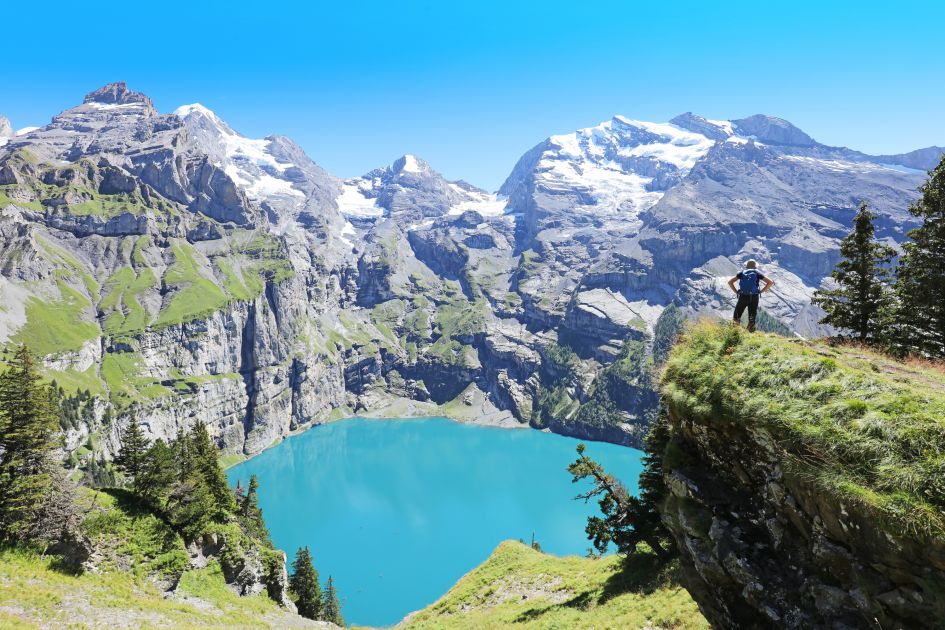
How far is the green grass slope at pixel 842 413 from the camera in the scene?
808 cm

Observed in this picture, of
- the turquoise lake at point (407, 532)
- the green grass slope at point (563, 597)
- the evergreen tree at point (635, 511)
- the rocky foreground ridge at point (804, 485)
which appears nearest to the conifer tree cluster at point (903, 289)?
the evergreen tree at point (635, 511)

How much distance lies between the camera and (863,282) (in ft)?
101

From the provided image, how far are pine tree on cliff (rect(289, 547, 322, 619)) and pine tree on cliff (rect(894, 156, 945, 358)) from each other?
224ft

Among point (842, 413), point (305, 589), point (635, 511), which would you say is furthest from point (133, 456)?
point (842, 413)

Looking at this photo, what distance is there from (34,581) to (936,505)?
118 ft

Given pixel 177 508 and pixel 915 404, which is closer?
pixel 915 404

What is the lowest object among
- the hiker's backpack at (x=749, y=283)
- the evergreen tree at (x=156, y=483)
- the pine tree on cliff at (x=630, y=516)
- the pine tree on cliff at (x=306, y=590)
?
the pine tree on cliff at (x=306, y=590)

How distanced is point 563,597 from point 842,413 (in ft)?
84.4

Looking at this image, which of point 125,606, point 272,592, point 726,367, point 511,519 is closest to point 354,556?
point 511,519

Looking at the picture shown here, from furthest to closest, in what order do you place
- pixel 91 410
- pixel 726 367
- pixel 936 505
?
pixel 91 410, pixel 726 367, pixel 936 505

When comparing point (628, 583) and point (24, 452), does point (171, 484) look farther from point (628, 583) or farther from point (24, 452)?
point (628, 583)

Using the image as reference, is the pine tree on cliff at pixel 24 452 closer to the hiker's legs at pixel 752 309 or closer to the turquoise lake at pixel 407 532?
the hiker's legs at pixel 752 309

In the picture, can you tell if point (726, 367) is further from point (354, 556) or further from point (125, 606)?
point (354, 556)

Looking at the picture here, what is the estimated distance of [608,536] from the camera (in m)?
32.0
